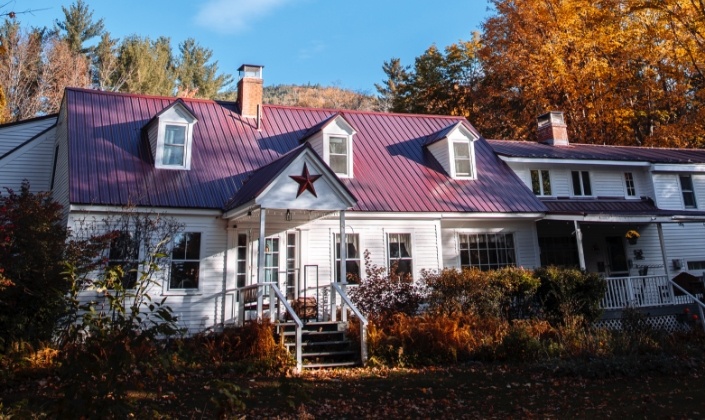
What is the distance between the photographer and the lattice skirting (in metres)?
16.2

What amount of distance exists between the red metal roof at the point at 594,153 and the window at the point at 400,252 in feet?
20.0

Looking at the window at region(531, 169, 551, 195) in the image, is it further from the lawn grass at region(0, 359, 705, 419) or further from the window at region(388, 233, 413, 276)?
the lawn grass at region(0, 359, 705, 419)

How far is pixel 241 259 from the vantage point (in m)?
15.4

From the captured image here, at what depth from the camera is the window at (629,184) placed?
22312mm

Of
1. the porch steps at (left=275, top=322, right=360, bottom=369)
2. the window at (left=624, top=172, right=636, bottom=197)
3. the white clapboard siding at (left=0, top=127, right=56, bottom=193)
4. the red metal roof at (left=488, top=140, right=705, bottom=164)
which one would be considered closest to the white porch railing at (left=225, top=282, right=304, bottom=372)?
the porch steps at (left=275, top=322, right=360, bottom=369)

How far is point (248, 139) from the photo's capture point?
18.1m

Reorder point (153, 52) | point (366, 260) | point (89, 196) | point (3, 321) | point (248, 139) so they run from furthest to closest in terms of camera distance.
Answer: point (153, 52)
point (248, 139)
point (366, 260)
point (89, 196)
point (3, 321)

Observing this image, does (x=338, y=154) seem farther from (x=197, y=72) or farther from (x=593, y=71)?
(x=197, y=72)

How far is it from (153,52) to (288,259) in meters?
33.0

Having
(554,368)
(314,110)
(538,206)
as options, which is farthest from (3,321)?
(538,206)

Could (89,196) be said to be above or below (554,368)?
above

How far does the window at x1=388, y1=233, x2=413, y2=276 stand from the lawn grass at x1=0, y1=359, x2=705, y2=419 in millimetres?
5377

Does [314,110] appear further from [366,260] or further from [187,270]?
[187,270]

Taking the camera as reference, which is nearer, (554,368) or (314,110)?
(554,368)
